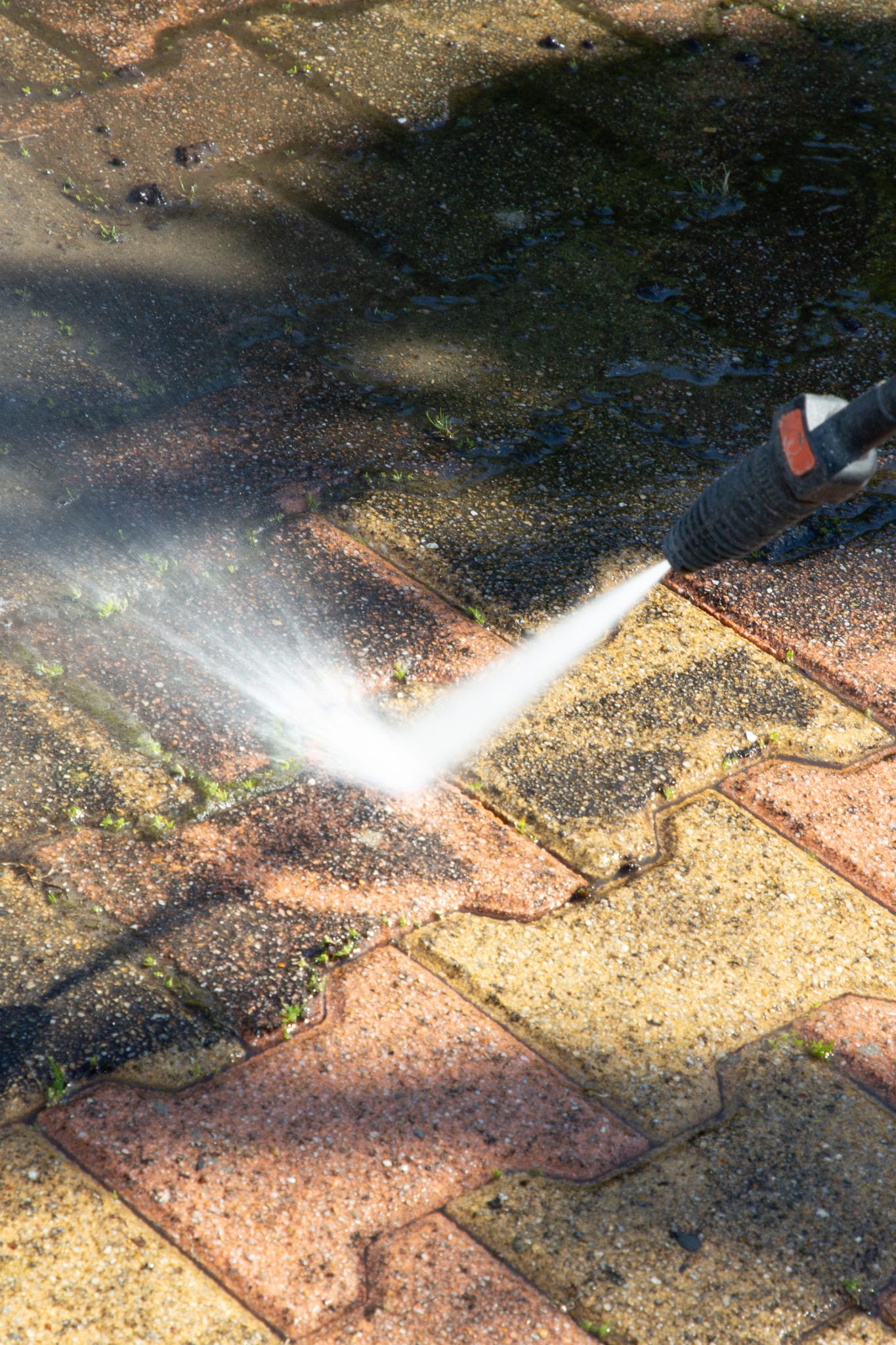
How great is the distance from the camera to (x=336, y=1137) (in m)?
1.90

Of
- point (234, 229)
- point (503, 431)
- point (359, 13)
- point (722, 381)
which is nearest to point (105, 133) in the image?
point (234, 229)

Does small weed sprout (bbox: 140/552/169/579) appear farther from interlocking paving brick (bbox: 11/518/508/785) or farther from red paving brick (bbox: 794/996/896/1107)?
red paving brick (bbox: 794/996/896/1107)

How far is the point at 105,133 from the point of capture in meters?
4.46

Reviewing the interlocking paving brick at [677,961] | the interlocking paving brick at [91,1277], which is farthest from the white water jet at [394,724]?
the interlocking paving brick at [91,1277]

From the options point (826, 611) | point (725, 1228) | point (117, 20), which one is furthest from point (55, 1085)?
point (117, 20)

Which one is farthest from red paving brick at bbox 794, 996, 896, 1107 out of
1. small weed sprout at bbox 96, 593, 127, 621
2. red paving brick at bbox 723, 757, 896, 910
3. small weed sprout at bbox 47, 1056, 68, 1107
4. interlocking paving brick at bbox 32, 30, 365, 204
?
interlocking paving brick at bbox 32, 30, 365, 204

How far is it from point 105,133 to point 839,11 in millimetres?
3520

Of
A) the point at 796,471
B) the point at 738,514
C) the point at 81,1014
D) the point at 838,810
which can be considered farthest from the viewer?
the point at 838,810

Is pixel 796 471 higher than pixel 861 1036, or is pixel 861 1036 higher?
pixel 796 471

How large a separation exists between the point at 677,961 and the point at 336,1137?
0.71 metres

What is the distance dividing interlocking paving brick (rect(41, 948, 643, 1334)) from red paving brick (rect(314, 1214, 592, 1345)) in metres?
0.03

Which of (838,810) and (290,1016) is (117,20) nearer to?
(838,810)

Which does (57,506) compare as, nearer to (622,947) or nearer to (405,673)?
(405,673)

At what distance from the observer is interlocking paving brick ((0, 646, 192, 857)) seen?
7.66 ft
